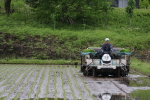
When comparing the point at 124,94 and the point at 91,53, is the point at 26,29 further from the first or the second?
the point at 124,94

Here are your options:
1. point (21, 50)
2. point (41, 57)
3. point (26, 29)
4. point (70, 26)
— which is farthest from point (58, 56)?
point (70, 26)

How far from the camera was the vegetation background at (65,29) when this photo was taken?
2972 cm

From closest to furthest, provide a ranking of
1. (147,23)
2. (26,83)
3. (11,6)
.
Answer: (26,83)
(147,23)
(11,6)

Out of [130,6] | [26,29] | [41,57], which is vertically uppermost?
[130,6]

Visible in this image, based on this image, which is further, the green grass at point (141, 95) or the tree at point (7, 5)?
the tree at point (7, 5)

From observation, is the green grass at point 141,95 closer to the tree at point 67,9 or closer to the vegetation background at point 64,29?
the vegetation background at point 64,29

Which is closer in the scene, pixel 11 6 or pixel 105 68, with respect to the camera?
pixel 105 68

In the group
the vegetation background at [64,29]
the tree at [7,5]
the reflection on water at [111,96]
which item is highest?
the tree at [7,5]

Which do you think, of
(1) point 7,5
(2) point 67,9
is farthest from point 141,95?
(1) point 7,5

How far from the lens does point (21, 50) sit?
2945cm

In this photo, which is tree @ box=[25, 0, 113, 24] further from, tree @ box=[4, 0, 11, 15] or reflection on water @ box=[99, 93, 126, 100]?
reflection on water @ box=[99, 93, 126, 100]

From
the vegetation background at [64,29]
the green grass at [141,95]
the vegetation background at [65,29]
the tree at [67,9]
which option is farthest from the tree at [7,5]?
the green grass at [141,95]

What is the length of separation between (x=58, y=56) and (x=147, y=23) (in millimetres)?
19995

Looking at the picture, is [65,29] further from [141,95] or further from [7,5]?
[141,95]
